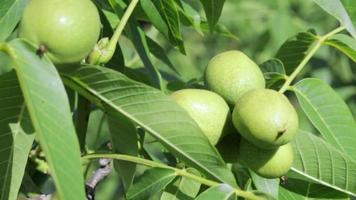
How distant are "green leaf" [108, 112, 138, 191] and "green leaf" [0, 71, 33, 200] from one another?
0.18 metres

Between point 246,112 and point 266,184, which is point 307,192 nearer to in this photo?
point 266,184

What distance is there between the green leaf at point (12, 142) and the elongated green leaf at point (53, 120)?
0.18 metres

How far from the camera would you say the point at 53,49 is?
134 centimetres

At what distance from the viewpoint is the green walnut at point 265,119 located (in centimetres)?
153

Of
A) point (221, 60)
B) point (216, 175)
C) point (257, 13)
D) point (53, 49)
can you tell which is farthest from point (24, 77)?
point (257, 13)

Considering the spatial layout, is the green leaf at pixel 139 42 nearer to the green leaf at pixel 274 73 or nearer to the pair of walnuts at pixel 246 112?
the pair of walnuts at pixel 246 112

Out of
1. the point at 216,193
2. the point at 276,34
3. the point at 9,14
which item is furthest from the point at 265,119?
the point at 276,34

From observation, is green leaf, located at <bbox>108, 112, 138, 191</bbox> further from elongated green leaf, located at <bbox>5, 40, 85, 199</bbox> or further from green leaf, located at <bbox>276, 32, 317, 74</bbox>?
green leaf, located at <bbox>276, 32, 317, 74</bbox>

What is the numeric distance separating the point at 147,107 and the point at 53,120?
0.85 feet

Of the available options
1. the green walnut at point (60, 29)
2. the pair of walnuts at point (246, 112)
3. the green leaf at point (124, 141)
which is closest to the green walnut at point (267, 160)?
the pair of walnuts at point (246, 112)

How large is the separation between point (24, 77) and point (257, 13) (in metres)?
3.35

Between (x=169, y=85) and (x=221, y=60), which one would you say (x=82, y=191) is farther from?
(x=169, y=85)

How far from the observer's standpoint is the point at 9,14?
5.22ft

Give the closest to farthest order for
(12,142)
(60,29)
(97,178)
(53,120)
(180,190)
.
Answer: (53,120) < (60,29) < (12,142) < (180,190) < (97,178)
